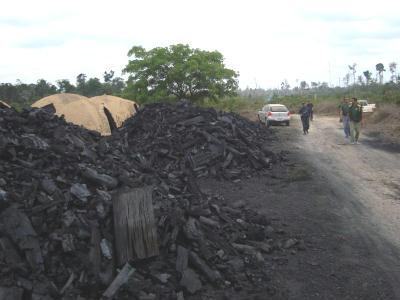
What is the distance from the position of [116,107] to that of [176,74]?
16.9 metres

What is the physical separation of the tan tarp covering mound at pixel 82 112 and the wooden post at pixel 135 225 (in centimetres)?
1412

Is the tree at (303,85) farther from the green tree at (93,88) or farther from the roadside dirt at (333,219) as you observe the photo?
the roadside dirt at (333,219)

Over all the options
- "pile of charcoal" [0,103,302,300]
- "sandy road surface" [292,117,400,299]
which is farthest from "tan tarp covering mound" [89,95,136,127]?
"pile of charcoal" [0,103,302,300]

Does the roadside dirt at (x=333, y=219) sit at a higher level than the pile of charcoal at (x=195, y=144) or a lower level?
lower

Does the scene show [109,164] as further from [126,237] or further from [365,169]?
[365,169]

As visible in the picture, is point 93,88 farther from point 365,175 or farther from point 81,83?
point 365,175

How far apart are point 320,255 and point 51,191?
4.31 meters

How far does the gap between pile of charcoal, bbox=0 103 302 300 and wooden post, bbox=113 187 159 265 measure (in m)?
0.10

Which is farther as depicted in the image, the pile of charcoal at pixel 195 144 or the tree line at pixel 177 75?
the tree line at pixel 177 75

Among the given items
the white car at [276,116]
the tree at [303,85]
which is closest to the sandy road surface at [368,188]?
the white car at [276,116]

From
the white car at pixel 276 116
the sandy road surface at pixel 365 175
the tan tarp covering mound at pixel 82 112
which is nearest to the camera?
the sandy road surface at pixel 365 175

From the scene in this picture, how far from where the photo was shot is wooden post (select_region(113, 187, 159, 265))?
5879 mm

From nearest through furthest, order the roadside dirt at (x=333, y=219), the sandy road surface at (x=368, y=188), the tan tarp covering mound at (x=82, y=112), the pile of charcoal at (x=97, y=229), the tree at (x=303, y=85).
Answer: the pile of charcoal at (x=97, y=229) → the roadside dirt at (x=333, y=219) → the sandy road surface at (x=368, y=188) → the tan tarp covering mound at (x=82, y=112) → the tree at (x=303, y=85)

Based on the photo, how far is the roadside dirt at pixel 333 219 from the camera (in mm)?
6066
